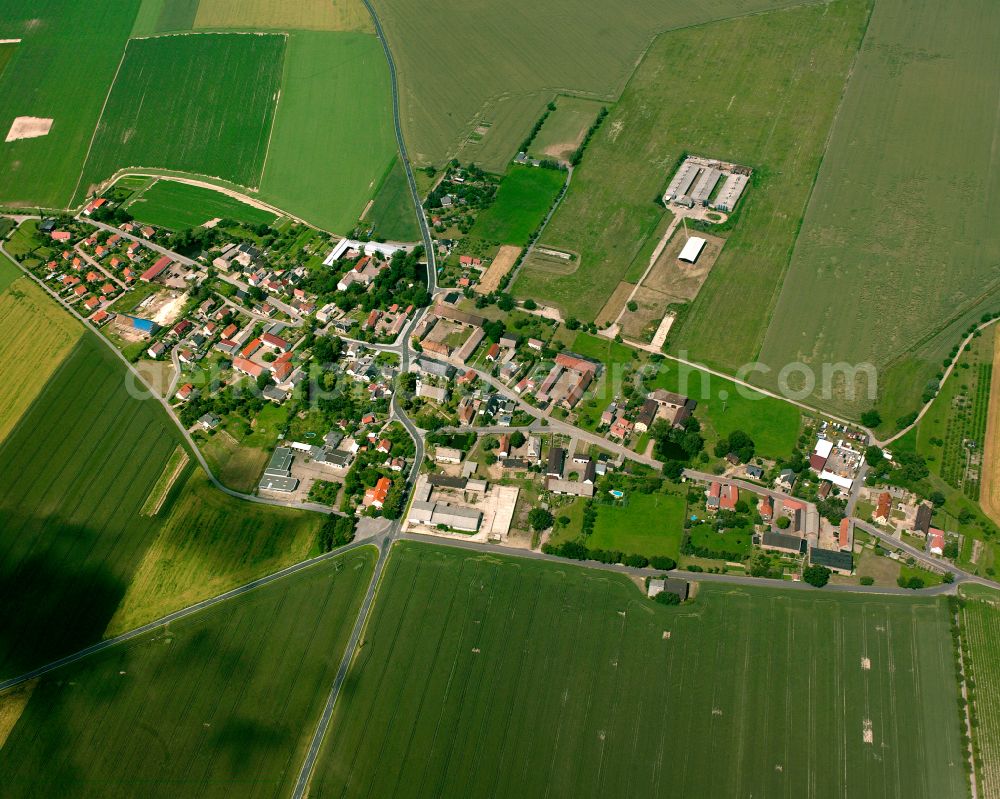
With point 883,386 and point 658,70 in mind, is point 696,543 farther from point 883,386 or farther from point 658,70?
point 658,70

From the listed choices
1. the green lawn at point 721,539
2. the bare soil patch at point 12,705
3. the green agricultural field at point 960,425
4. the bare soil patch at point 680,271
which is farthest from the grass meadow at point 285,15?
the bare soil patch at point 12,705

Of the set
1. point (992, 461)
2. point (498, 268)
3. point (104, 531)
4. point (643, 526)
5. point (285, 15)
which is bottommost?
point (104, 531)

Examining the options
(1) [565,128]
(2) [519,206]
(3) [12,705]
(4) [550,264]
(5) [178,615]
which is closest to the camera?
(3) [12,705]

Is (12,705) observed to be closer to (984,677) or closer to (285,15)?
(984,677)

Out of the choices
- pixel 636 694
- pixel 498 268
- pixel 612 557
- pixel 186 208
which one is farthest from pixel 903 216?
pixel 186 208

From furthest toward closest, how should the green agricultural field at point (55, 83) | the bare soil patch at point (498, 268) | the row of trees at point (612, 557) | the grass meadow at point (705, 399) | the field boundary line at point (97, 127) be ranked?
the green agricultural field at point (55, 83) < the field boundary line at point (97, 127) < the bare soil patch at point (498, 268) < the grass meadow at point (705, 399) < the row of trees at point (612, 557)

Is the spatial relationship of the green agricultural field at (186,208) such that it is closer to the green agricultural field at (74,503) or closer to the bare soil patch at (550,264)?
the green agricultural field at (74,503)

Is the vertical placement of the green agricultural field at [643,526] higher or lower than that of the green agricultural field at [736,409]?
lower
